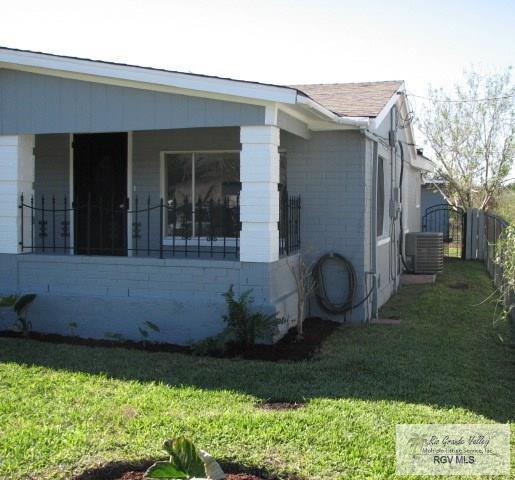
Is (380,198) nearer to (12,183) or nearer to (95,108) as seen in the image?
(95,108)

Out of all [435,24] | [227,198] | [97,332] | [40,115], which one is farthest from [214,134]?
[435,24]

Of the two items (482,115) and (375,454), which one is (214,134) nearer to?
(375,454)

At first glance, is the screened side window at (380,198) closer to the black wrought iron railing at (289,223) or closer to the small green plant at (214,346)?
the black wrought iron railing at (289,223)

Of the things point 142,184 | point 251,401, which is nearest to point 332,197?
point 142,184

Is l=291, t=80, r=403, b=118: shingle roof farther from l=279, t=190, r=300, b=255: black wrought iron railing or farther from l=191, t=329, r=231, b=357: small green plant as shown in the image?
l=191, t=329, r=231, b=357: small green plant

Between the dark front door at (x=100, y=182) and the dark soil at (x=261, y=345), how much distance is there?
2055 millimetres

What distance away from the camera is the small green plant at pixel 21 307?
8148 mm

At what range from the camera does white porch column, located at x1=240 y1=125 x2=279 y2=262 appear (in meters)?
7.71

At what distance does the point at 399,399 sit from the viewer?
5805mm

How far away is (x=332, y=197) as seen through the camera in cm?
942

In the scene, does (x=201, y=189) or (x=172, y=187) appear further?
(x=172, y=187)

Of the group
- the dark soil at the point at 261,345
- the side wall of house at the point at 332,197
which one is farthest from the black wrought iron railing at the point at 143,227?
the dark soil at the point at 261,345

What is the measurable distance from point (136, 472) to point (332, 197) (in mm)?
5800

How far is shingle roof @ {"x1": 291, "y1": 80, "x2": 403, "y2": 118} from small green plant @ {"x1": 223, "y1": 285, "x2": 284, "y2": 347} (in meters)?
3.13
